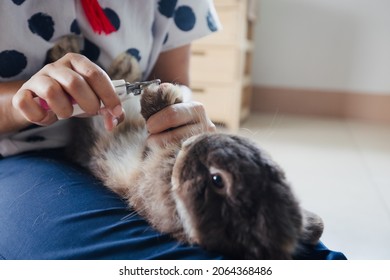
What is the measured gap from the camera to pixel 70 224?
45 cm

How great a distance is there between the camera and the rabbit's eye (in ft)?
1.34

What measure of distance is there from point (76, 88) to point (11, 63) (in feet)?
0.72

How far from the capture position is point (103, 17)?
589 millimetres

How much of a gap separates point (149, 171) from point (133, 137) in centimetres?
11

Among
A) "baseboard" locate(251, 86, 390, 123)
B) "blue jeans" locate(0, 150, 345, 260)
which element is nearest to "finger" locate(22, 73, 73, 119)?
"blue jeans" locate(0, 150, 345, 260)

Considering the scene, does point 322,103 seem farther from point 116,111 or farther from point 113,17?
point 116,111

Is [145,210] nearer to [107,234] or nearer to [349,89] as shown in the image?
[107,234]

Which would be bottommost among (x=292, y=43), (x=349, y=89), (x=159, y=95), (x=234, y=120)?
(x=234, y=120)

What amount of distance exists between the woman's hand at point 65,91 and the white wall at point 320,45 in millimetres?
1393

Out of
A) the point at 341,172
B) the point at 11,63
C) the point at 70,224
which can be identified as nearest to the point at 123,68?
the point at 11,63

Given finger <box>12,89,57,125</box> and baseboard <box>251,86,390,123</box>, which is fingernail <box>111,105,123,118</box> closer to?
finger <box>12,89,57,125</box>

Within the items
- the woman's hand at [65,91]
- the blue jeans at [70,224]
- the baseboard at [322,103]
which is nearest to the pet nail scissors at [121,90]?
the woman's hand at [65,91]

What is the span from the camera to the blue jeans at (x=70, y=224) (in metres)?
0.43
